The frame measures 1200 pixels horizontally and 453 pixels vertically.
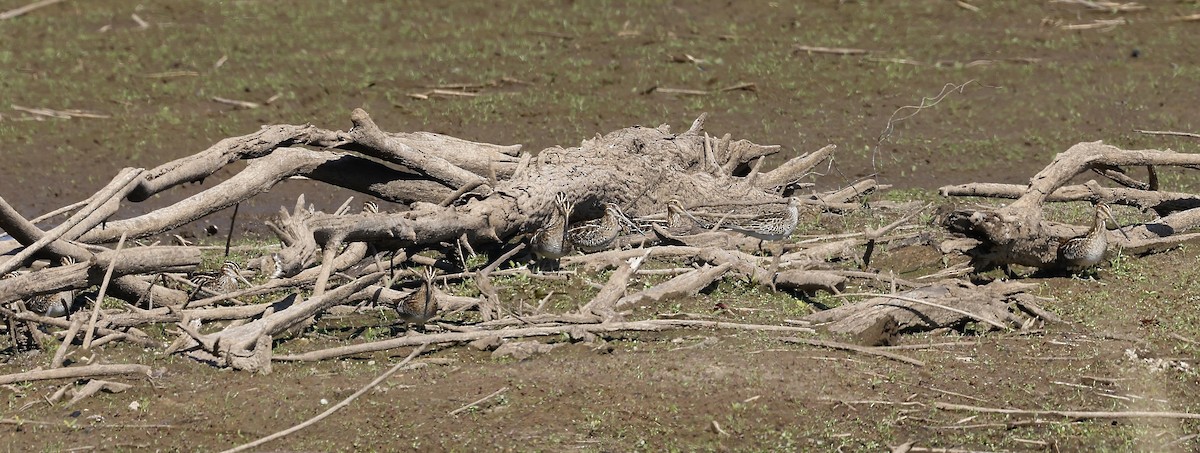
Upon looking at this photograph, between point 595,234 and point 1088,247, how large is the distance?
246 centimetres

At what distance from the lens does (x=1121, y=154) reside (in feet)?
27.2

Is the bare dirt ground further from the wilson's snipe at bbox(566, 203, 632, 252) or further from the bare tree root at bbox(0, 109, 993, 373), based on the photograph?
the wilson's snipe at bbox(566, 203, 632, 252)

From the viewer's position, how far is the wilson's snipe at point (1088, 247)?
7453 millimetres

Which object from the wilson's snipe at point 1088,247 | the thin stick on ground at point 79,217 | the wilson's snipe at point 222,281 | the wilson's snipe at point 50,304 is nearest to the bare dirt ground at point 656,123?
the wilson's snipe at point 1088,247

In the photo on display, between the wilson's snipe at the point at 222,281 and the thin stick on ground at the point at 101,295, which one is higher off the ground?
the thin stick on ground at the point at 101,295

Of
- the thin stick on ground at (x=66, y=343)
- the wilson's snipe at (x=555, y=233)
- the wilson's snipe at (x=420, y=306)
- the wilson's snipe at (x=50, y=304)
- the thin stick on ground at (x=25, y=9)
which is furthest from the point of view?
the thin stick on ground at (x=25, y=9)

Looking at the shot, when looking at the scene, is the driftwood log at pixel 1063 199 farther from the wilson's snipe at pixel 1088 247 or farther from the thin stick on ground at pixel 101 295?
the thin stick on ground at pixel 101 295

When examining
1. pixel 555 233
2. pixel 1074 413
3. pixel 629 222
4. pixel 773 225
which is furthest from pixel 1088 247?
pixel 555 233

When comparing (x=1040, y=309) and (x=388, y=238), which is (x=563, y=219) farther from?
(x=1040, y=309)

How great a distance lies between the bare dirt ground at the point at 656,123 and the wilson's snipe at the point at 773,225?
53cm

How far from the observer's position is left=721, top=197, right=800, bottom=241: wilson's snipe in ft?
26.9

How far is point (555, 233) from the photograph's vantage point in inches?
302

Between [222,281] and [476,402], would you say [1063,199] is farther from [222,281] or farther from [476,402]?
[222,281]

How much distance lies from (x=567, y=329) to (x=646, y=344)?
1.15ft
